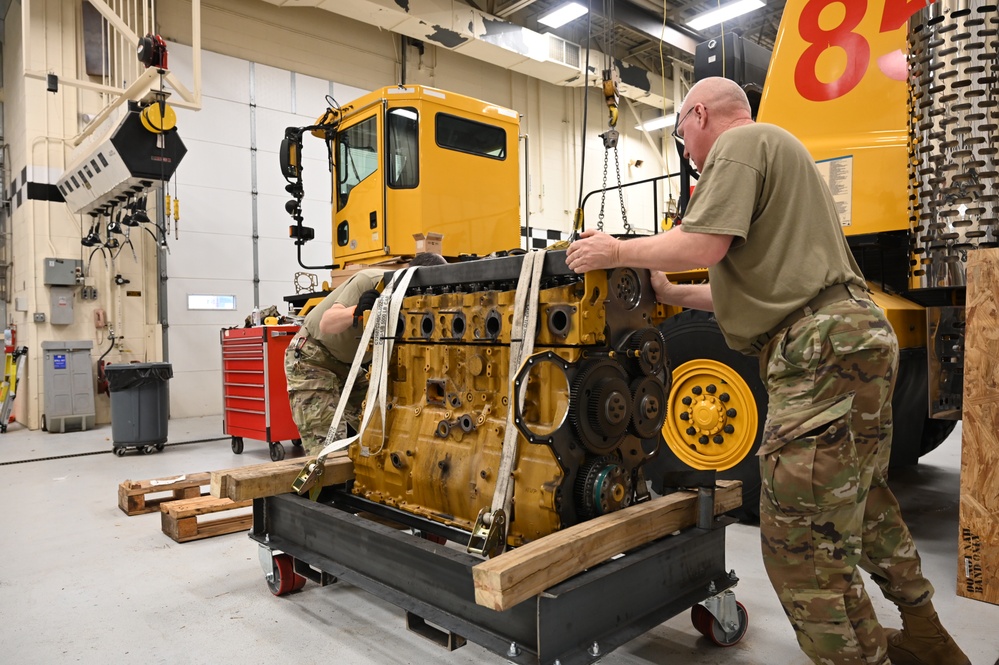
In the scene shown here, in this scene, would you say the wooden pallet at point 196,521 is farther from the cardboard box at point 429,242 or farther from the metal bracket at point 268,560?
the cardboard box at point 429,242

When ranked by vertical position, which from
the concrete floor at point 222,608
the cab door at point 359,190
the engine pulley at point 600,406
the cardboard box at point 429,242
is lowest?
the concrete floor at point 222,608

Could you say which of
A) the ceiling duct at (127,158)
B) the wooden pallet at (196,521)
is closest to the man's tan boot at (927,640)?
the wooden pallet at (196,521)

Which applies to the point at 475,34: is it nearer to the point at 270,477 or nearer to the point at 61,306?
the point at 61,306

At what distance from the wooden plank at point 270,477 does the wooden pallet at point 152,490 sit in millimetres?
1661

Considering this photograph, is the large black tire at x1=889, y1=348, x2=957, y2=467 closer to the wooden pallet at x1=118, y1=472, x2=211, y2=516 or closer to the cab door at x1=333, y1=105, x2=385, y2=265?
the wooden pallet at x1=118, y1=472, x2=211, y2=516

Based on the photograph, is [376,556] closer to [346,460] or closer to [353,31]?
[346,460]

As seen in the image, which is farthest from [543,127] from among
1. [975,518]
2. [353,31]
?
[975,518]

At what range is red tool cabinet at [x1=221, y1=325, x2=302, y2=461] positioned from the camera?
5.64 m

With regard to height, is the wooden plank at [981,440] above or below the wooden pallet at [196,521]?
above

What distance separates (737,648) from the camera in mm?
2238

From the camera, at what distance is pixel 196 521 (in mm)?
3561

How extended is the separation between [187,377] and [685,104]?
800 centimetres

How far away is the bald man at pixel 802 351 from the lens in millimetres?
1763

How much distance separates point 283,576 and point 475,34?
8.58 metres
